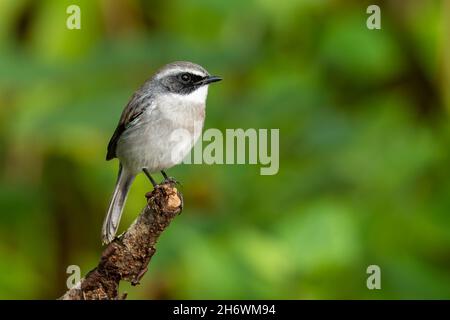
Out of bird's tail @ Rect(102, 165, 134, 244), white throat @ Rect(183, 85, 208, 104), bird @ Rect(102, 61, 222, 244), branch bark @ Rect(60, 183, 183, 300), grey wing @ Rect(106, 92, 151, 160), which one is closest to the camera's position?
branch bark @ Rect(60, 183, 183, 300)

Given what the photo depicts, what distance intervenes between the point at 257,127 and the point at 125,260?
11.3 ft

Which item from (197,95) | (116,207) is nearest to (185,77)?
(197,95)

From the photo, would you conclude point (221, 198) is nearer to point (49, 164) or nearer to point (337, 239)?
point (337, 239)

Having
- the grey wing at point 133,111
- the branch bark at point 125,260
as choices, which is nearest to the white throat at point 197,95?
the grey wing at point 133,111

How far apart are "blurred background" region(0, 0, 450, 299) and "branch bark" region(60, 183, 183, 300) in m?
2.45

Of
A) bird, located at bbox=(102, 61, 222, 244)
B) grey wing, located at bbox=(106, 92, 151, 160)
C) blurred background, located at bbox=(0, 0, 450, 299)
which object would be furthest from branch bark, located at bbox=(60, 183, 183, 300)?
blurred background, located at bbox=(0, 0, 450, 299)

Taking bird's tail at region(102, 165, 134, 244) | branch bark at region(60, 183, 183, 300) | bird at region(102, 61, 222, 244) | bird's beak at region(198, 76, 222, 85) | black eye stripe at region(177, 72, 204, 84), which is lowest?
branch bark at region(60, 183, 183, 300)

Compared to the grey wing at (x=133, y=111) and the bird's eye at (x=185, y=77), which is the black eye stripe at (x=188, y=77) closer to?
the bird's eye at (x=185, y=77)

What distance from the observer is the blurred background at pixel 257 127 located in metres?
7.90

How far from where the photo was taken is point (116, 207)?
21.1 feet

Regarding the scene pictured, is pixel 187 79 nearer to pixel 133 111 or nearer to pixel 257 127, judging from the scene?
pixel 133 111

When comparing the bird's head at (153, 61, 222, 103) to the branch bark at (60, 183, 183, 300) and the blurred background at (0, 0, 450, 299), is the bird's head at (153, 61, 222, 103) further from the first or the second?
the branch bark at (60, 183, 183, 300)

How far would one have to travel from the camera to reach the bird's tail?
564 centimetres

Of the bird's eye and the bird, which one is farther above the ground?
the bird's eye
